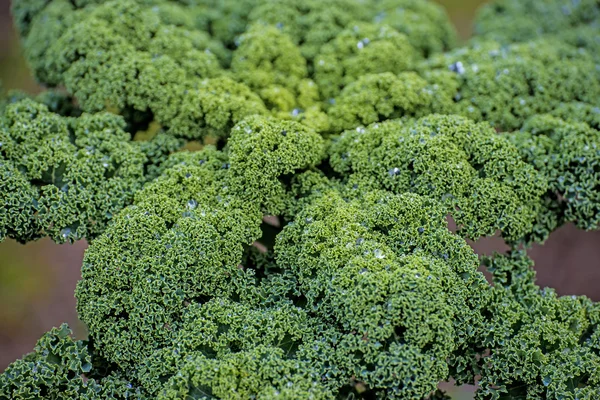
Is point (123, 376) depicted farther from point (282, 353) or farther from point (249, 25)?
point (249, 25)

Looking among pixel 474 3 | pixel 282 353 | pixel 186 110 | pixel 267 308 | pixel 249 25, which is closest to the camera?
pixel 282 353

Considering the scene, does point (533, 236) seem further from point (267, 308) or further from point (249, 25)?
point (249, 25)

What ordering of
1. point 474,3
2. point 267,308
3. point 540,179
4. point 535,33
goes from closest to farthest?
1. point 267,308
2. point 540,179
3. point 535,33
4. point 474,3

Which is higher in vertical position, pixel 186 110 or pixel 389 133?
pixel 186 110

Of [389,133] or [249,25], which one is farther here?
[249,25]

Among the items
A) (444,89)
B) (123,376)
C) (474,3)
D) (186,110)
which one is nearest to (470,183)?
(444,89)

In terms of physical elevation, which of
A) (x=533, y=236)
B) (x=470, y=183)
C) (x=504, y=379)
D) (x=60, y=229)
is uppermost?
(x=60, y=229)
